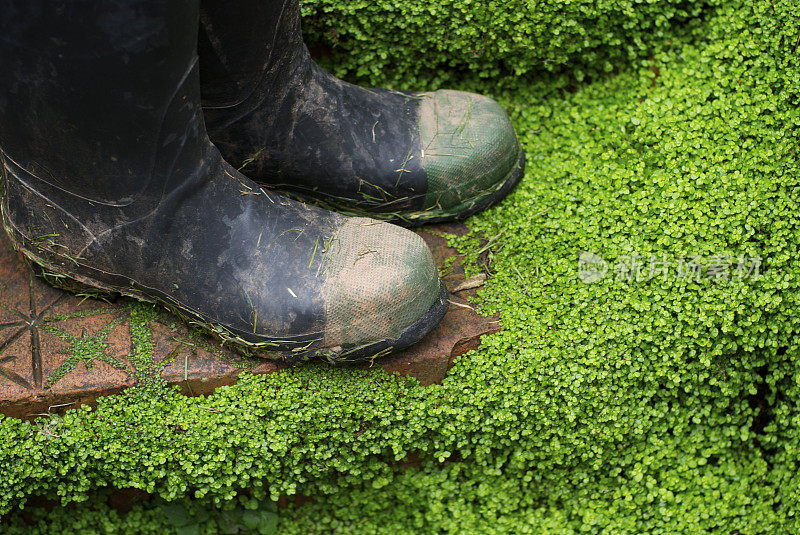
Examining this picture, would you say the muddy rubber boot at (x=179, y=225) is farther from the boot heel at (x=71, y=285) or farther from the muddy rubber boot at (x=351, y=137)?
the muddy rubber boot at (x=351, y=137)

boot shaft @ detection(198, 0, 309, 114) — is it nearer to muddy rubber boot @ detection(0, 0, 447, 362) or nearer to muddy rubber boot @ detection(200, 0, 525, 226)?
muddy rubber boot @ detection(200, 0, 525, 226)

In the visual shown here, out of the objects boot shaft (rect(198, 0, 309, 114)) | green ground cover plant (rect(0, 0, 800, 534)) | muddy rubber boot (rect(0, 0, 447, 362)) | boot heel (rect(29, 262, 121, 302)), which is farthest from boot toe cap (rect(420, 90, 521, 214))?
boot heel (rect(29, 262, 121, 302))

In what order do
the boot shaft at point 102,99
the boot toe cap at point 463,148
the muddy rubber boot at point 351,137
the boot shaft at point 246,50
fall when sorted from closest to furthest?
the boot shaft at point 102,99
the boot shaft at point 246,50
the muddy rubber boot at point 351,137
the boot toe cap at point 463,148

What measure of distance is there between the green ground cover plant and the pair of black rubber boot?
0.23 m

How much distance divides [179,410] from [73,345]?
1.26 ft

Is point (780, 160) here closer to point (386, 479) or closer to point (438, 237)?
point (438, 237)

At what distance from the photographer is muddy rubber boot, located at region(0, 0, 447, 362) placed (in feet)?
5.51

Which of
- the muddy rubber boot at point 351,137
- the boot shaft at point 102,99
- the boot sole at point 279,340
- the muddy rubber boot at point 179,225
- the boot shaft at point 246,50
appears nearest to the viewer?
the boot shaft at point 102,99

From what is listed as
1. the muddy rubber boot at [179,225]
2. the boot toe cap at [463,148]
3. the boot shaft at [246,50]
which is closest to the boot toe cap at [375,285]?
the muddy rubber boot at [179,225]

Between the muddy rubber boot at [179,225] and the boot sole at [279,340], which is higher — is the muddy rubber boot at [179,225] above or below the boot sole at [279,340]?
above

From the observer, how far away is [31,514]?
2414 mm

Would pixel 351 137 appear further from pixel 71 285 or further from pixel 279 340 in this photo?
pixel 71 285

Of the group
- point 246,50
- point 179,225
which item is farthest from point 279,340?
point 246,50

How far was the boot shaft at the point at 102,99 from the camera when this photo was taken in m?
1.54
